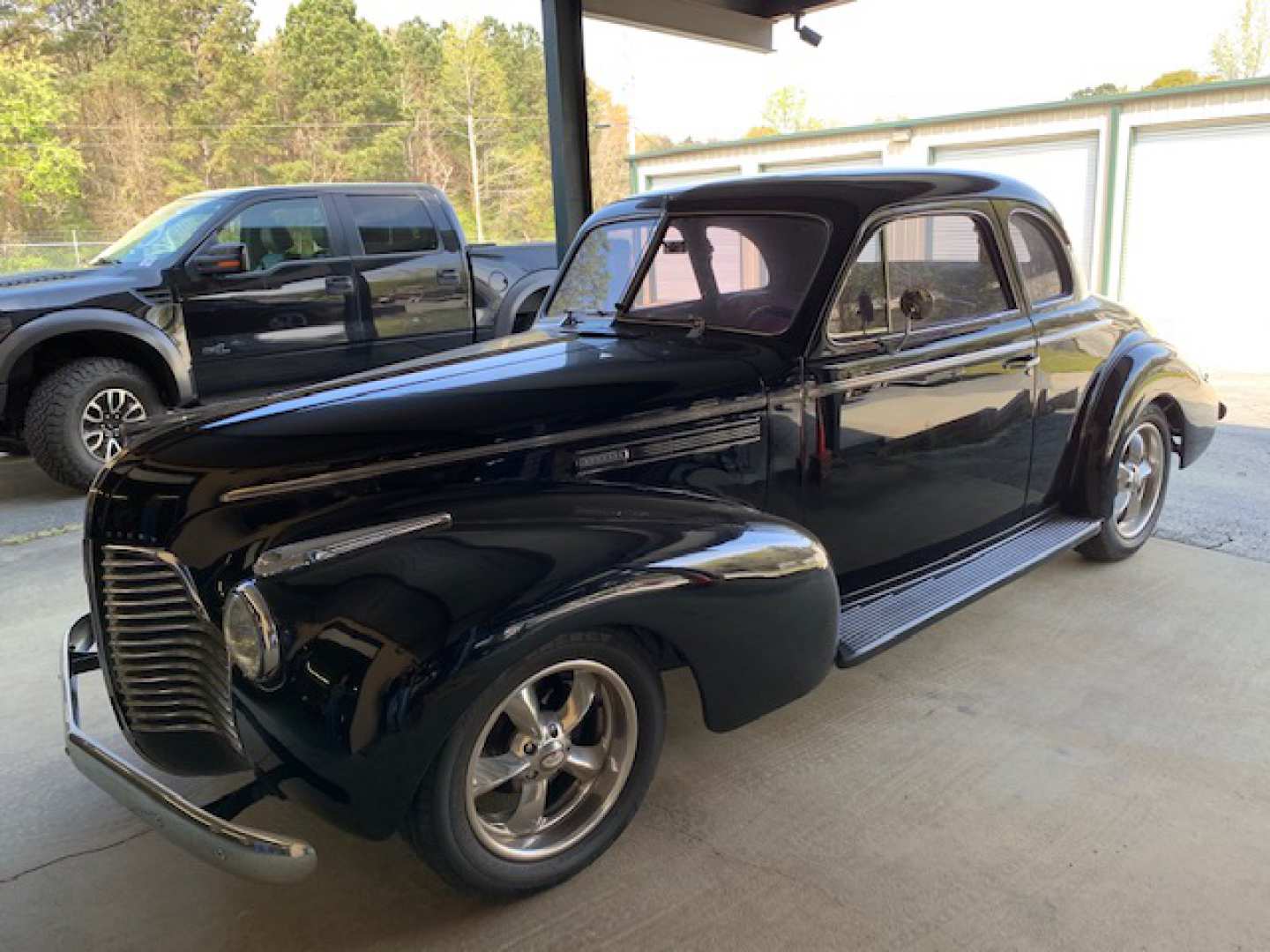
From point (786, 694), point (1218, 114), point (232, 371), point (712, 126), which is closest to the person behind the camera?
point (786, 694)

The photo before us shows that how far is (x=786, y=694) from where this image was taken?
2.71 meters

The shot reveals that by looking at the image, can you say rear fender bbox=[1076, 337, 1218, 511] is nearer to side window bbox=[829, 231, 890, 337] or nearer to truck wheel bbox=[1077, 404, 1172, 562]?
truck wheel bbox=[1077, 404, 1172, 562]

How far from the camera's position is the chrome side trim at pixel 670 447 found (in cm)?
277

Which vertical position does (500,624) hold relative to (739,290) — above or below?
below

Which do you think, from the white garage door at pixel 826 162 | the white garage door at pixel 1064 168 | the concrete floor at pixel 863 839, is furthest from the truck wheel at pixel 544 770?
the white garage door at pixel 826 162

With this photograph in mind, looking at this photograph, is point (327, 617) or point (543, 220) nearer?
point (327, 617)

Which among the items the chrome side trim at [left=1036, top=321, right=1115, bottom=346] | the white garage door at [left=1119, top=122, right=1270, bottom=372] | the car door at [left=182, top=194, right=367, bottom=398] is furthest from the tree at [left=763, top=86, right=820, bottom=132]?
the chrome side trim at [left=1036, top=321, right=1115, bottom=346]

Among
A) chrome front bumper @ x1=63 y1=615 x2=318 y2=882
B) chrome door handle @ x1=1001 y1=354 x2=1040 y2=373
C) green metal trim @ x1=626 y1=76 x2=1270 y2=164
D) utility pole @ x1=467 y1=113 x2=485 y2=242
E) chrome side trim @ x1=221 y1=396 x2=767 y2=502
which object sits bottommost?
chrome front bumper @ x1=63 y1=615 x2=318 y2=882

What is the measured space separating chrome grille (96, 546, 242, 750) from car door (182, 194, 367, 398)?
491 centimetres

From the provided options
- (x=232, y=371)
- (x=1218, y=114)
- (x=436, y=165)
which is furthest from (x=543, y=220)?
(x=232, y=371)

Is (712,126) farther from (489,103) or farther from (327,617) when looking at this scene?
(327,617)

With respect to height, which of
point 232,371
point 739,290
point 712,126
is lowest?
point 232,371

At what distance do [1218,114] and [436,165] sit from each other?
30.4 m

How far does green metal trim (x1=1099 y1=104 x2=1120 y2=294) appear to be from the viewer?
1470cm
